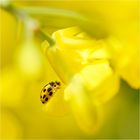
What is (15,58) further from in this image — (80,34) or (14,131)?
(80,34)

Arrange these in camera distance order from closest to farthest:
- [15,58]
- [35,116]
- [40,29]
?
[40,29]
[15,58]
[35,116]

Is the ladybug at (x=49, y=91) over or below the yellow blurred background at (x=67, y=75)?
below

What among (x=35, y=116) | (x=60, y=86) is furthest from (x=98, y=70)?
(x=35, y=116)

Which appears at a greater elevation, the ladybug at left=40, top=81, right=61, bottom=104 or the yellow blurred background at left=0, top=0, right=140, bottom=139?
the yellow blurred background at left=0, top=0, right=140, bottom=139

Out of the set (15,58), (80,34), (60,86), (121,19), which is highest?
(121,19)
